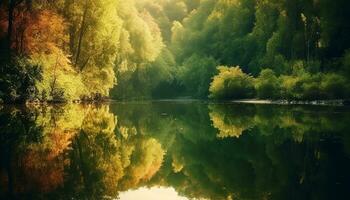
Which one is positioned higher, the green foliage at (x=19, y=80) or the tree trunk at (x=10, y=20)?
the tree trunk at (x=10, y=20)

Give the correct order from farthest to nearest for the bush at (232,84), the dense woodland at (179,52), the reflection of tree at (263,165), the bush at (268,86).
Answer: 1. the bush at (232,84)
2. the bush at (268,86)
3. the dense woodland at (179,52)
4. the reflection of tree at (263,165)

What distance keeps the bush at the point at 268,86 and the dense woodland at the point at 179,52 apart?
12 cm

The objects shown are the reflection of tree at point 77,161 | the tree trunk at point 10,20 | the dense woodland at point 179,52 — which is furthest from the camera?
the dense woodland at point 179,52

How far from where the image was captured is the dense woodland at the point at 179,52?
35.5 metres

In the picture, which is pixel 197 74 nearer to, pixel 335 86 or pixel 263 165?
pixel 335 86

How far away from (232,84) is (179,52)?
94.8 ft

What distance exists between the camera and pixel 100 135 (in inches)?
659

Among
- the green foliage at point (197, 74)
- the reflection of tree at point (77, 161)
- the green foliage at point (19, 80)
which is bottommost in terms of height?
the reflection of tree at point (77, 161)

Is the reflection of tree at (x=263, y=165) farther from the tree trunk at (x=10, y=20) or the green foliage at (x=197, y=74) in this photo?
the green foliage at (x=197, y=74)

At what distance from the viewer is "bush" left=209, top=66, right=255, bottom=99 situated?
1996 inches

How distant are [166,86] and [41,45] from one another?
120ft

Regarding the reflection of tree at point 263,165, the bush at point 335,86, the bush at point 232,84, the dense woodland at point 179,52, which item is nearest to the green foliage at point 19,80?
the dense woodland at point 179,52

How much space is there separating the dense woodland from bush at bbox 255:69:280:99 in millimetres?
116

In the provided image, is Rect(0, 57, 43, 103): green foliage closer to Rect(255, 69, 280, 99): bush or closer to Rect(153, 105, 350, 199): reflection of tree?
Rect(153, 105, 350, 199): reflection of tree
